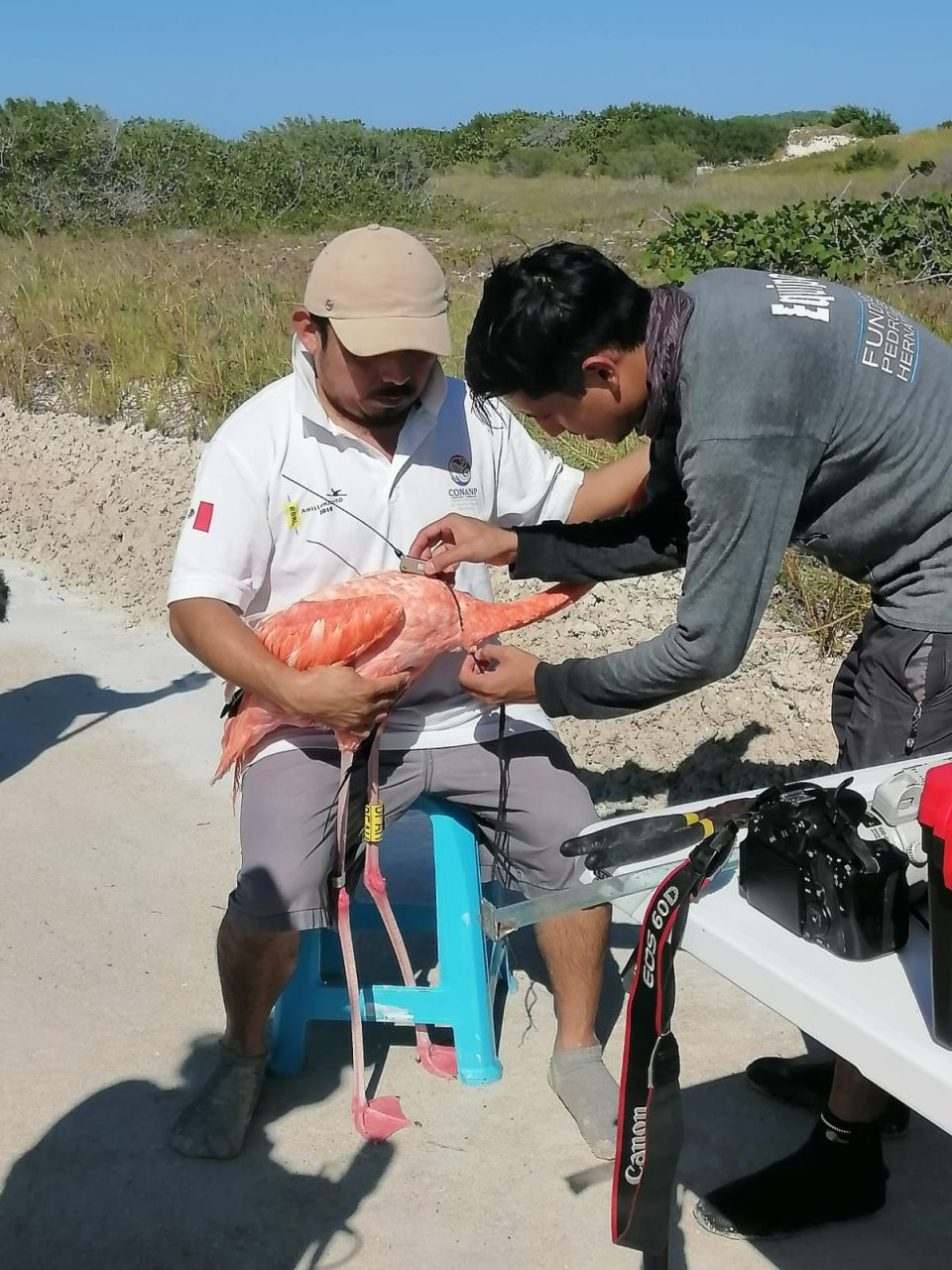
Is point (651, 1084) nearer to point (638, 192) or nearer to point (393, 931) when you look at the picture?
point (393, 931)

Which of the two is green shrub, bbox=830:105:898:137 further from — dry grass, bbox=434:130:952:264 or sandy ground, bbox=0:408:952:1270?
sandy ground, bbox=0:408:952:1270

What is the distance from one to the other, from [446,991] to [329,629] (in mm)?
982

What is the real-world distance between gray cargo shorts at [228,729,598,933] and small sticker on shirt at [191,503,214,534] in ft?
1.93

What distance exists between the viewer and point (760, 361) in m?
2.26

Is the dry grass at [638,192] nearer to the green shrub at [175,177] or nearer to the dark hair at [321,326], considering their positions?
the green shrub at [175,177]

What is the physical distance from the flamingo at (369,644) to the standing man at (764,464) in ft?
0.68

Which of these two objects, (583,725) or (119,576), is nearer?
(583,725)

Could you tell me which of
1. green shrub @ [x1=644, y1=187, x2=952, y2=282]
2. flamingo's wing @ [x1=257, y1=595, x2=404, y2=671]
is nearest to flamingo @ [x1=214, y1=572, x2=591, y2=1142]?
flamingo's wing @ [x1=257, y1=595, x2=404, y2=671]

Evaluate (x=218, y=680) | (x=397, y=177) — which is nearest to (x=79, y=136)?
(x=397, y=177)

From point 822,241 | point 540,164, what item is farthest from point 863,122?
point 822,241

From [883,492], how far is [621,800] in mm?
Result: 2430

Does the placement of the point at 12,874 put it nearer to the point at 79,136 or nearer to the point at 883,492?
the point at 883,492

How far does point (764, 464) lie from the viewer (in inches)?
88.6

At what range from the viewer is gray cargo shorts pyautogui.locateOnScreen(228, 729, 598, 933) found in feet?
9.71
